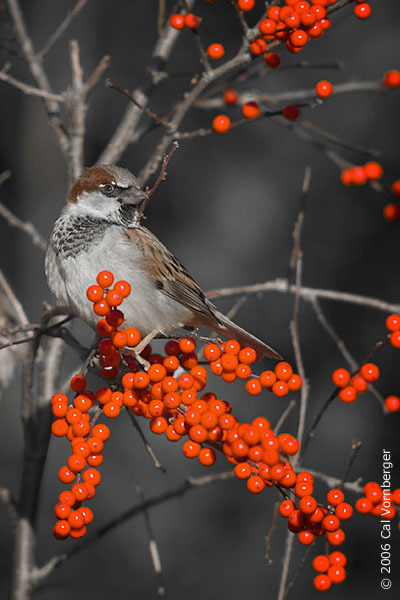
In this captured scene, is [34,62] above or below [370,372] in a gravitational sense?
above

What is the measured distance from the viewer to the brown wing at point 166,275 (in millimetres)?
2543

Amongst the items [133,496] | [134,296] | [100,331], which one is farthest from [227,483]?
[100,331]

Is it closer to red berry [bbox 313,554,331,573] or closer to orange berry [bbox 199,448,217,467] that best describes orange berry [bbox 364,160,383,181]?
orange berry [bbox 199,448,217,467]

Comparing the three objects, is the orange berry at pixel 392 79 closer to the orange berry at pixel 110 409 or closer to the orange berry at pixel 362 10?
the orange berry at pixel 362 10

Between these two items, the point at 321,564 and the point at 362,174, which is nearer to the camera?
the point at 321,564

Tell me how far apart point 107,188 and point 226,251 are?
3.09 meters

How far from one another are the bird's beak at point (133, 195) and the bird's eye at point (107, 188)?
0.15 feet

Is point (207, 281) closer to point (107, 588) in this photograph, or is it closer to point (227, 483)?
point (227, 483)

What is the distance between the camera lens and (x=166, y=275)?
2.61 m

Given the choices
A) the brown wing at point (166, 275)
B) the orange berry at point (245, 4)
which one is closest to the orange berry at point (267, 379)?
the brown wing at point (166, 275)

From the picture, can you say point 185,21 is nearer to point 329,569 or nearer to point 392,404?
point 392,404

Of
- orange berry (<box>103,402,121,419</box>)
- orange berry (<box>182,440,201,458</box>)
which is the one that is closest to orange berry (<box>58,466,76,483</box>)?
orange berry (<box>103,402,121,419</box>)

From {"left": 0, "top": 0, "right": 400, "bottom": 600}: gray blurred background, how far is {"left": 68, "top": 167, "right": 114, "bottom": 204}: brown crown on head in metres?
2.40

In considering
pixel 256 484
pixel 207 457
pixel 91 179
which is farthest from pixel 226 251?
pixel 256 484
